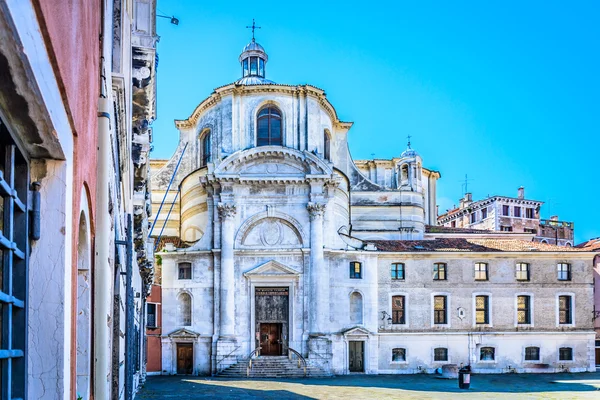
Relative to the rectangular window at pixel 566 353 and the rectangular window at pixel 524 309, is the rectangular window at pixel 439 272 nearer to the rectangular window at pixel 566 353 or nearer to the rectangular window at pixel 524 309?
the rectangular window at pixel 524 309

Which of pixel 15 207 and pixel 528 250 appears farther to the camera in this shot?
pixel 528 250

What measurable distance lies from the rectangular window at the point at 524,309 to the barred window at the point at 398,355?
7539 mm

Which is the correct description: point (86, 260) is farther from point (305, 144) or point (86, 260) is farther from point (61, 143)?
point (305, 144)

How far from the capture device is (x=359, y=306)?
1783 inches

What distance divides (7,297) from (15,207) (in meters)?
0.59

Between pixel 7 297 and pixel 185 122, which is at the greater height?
pixel 185 122

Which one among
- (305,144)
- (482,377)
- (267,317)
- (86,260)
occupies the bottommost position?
(482,377)

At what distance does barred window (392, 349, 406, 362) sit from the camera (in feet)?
147

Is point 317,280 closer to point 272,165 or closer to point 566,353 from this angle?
point 272,165

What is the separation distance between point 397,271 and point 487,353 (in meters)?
7.26

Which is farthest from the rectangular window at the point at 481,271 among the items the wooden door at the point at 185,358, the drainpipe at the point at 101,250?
the drainpipe at the point at 101,250

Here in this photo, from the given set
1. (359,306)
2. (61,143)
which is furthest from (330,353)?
(61,143)

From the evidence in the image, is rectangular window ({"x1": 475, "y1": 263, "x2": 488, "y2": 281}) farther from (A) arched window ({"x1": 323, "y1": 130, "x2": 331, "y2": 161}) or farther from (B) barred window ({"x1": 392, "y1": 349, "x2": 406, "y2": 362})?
(A) arched window ({"x1": 323, "y1": 130, "x2": 331, "y2": 161})

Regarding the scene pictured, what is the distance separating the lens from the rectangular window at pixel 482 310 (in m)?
46.0
